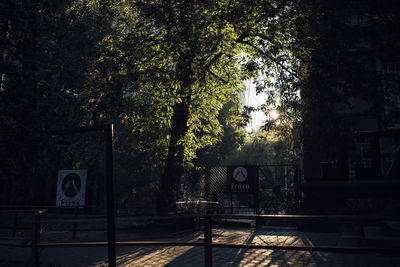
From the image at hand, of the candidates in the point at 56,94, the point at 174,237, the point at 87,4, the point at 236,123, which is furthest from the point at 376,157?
the point at 56,94

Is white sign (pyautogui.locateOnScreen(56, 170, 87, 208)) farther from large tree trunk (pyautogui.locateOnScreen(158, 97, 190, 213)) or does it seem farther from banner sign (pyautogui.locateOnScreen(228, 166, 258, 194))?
banner sign (pyautogui.locateOnScreen(228, 166, 258, 194))

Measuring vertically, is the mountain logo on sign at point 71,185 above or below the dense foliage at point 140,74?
below

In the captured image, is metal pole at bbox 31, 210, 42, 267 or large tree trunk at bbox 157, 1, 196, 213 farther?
large tree trunk at bbox 157, 1, 196, 213

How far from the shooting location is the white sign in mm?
9078

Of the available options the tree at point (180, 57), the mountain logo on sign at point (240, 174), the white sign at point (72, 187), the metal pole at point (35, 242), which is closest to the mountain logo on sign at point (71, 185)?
the white sign at point (72, 187)

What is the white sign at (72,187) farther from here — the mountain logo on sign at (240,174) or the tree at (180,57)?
the mountain logo on sign at (240,174)

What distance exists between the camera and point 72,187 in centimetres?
927

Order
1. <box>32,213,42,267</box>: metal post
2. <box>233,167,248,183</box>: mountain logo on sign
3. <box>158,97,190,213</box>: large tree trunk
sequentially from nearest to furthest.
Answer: <box>32,213,42,267</box>: metal post → <box>158,97,190,213</box>: large tree trunk → <box>233,167,248,183</box>: mountain logo on sign

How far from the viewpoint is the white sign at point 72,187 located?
9.08 metres

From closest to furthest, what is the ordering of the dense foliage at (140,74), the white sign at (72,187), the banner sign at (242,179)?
the white sign at (72,187)
the dense foliage at (140,74)
the banner sign at (242,179)

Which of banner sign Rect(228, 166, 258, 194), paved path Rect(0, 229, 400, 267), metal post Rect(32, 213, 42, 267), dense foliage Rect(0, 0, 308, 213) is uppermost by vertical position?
dense foliage Rect(0, 0, 308, 213)

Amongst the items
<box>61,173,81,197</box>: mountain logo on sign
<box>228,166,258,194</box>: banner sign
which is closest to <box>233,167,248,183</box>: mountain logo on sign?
<box>228,166,258,194</box>: banner sign

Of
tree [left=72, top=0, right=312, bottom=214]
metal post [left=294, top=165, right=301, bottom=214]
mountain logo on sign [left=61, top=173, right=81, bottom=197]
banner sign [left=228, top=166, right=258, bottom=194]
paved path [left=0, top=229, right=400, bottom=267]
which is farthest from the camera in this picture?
banner sign [left=228, top=166, right=258, bottom=194]

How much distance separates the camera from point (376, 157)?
14609 mm
